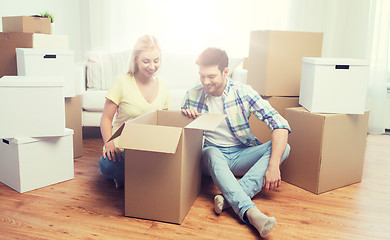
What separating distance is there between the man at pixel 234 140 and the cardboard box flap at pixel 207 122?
10 cm

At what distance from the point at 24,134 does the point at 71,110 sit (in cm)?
59

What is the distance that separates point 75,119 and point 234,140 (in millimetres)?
1104

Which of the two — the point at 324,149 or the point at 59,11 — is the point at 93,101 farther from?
the point at 324,149

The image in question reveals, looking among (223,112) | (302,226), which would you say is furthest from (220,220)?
(223,112)

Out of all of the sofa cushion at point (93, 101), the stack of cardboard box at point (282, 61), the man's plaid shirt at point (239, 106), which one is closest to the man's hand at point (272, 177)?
the man's plaid shirt at point (239, 106)

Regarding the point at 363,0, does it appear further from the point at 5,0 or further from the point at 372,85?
the point at 5,0

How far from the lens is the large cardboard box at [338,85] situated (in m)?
1.97

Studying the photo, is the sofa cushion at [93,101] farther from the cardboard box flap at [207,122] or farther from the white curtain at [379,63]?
the white curtain at [379,63]

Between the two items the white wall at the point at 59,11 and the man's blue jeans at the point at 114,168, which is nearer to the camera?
the man's blue jeans at the point at 114,168

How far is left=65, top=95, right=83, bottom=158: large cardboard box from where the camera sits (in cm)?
245

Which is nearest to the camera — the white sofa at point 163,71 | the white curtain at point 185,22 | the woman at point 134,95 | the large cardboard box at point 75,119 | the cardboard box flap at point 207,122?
the cardboard box flap at point 207,122

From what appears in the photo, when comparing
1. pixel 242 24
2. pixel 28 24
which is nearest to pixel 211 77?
pixel 28 24

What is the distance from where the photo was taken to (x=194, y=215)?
168cm

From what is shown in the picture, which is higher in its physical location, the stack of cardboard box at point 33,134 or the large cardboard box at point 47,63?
the large cardboard box at point 47,63
